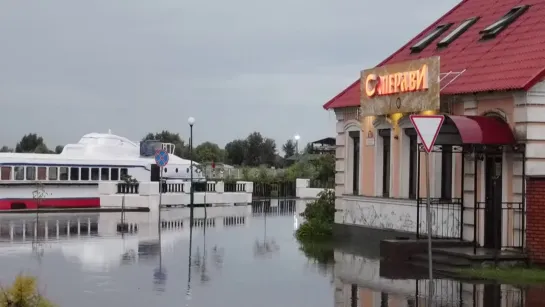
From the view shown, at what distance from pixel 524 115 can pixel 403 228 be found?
5945mm

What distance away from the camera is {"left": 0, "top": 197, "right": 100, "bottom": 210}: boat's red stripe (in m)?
46.6

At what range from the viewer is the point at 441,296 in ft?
51.4

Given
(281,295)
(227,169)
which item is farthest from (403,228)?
(227,169)

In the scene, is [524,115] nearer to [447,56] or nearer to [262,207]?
[447,56]

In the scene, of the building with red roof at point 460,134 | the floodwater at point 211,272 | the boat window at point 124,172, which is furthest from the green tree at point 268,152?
the building with red roof at point 460,134

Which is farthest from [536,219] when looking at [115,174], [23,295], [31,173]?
[115,174]

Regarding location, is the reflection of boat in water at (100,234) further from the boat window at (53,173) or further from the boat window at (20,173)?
the boat window at (53,173)

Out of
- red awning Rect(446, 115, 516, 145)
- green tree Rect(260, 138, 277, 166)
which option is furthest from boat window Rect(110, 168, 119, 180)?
green tree Rect(260, 138, 277, 166)

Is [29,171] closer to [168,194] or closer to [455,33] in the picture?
[168,194]

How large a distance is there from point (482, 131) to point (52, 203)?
32.6 metres

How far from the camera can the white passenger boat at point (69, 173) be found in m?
47.2

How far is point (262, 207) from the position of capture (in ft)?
174

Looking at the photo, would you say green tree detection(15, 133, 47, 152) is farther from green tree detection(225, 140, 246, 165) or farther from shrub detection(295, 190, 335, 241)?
shrub detection(295, 190, 335, 241)

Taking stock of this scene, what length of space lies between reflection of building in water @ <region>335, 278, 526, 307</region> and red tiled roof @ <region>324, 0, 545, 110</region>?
490 centimetres
